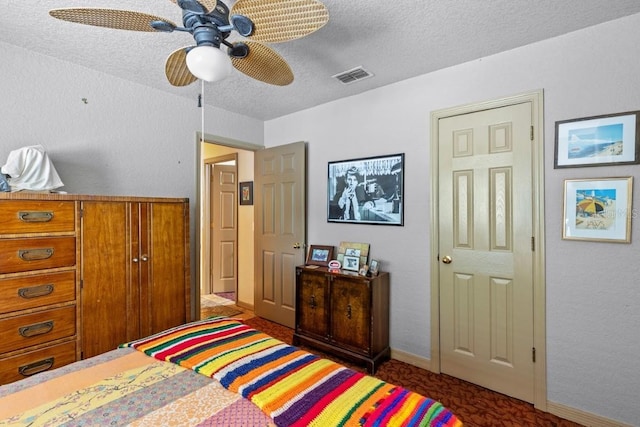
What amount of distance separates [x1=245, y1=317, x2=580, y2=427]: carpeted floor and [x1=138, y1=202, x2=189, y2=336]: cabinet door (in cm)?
149

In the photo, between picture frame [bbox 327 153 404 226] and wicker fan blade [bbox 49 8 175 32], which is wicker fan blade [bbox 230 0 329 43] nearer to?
wicker fan blade [bbox 49 8 175 32]

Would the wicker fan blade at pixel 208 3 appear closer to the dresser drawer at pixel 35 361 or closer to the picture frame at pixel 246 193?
the dresser drawer at pixel 35 361

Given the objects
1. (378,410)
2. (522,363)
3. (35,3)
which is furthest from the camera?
(522,363)

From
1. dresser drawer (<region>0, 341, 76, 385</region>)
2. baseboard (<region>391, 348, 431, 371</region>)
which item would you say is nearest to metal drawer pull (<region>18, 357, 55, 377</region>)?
dresser drawer (<region>0, 341, 76, 385</region>)

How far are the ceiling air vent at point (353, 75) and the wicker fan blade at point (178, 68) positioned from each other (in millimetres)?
1307

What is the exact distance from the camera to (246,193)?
177 inches

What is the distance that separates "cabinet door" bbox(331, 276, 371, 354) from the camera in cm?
269

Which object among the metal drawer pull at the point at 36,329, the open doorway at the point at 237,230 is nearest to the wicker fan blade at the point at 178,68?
the open doorway at the point at 237,230

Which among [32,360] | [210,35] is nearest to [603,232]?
[210,35]

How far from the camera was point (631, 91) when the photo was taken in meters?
1.91

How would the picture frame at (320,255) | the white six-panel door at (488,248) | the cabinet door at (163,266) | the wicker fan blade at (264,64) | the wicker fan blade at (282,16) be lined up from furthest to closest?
the picture frame at (320,255)
the cabinet door at (163,266)
the white six-panel door at (488,248)
the wicker fan blade at (264,64)
the wicker fan blade at (282,16)

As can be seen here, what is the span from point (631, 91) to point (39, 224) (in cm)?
366

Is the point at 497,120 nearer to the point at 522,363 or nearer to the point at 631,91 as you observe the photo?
the point at 631,91

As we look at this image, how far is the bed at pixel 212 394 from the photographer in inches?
41.1
